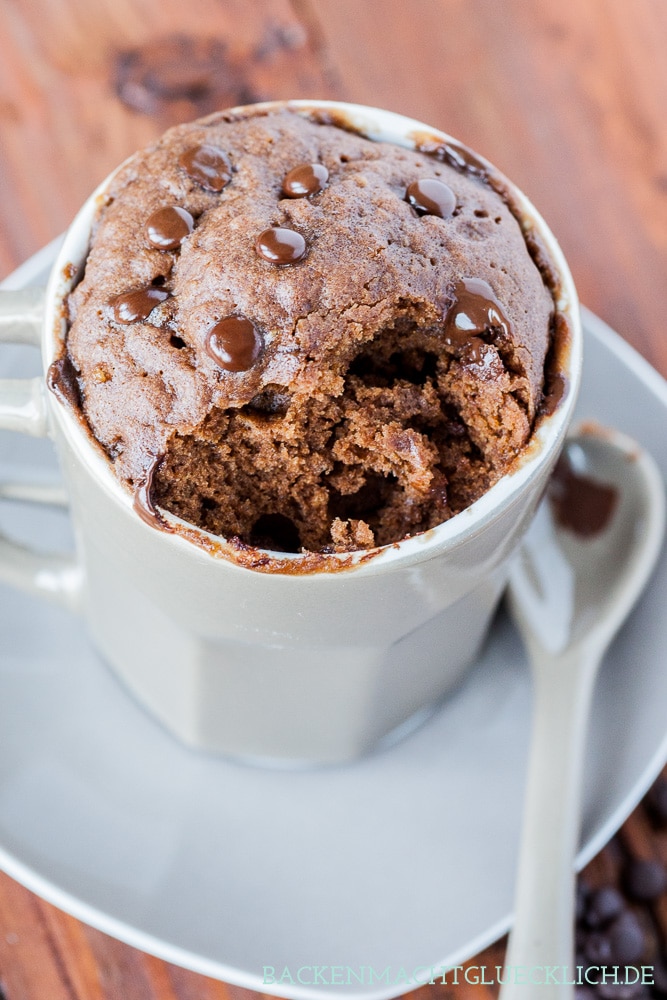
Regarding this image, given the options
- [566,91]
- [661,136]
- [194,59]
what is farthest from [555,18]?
[194,59]

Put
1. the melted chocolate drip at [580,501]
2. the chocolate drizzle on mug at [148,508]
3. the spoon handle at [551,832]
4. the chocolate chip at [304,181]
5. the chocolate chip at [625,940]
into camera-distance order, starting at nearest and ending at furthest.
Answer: the chocolate drizzle on mug at [148,508] < the chocolate chip at [304,181] < the spoon handle at [551,832] < the chocolate chip at [625,940] < the melted chocolate drip at [580,501]

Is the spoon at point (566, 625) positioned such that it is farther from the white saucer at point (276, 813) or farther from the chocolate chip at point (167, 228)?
the chocolate chip at point (167, 228)

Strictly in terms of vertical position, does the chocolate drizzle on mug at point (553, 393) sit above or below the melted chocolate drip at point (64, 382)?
above

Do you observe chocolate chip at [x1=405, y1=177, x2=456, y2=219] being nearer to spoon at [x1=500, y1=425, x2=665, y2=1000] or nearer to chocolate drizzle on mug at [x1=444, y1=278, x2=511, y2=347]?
chocolate drizzle on mug at [x1=444, y1=278, x2=511, y2=347]

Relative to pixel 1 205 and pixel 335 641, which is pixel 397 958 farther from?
pixel 1 205

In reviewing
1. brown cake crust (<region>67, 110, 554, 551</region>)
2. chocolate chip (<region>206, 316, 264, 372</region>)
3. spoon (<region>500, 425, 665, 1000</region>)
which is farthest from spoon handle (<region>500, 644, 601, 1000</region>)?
chocolate chip (<region>206, 316, 264, 372</region>)

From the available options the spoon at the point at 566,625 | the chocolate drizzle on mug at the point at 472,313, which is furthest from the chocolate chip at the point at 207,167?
the spoon at the point at 566,625
